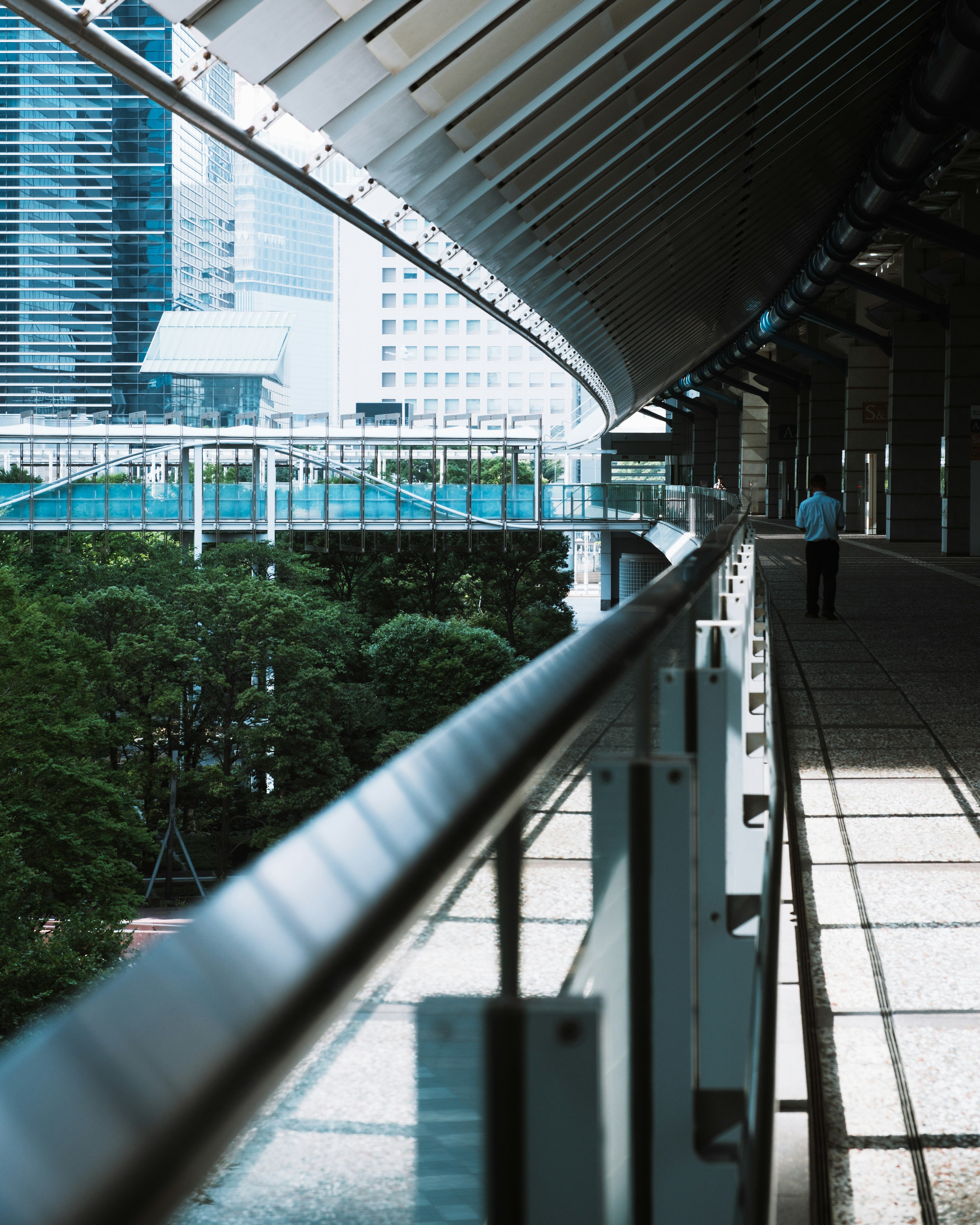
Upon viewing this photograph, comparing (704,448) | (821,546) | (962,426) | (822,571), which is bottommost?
(822,571)

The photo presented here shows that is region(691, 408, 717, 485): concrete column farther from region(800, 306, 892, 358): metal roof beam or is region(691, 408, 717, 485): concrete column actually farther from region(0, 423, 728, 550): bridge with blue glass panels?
region(800, 306, 892, 358): metal roof beam

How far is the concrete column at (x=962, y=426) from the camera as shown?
80.0ft

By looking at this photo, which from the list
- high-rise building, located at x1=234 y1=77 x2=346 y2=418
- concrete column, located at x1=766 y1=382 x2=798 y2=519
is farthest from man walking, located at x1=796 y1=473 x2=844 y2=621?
high-rise building, located at x1=234 y1=77 x2=346 y2=418

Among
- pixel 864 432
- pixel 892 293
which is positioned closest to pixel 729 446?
pixel 864 432

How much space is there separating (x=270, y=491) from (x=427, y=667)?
9.43 metres

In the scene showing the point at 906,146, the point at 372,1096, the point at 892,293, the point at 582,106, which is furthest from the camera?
the point at 892,293

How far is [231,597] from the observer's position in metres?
54.4

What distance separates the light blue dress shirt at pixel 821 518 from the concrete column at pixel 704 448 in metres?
62.7

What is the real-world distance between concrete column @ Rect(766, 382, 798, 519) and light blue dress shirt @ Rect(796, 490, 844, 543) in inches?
1479

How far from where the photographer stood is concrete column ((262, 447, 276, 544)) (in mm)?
58062

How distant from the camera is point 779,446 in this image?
175ft

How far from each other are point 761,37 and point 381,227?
150 inches

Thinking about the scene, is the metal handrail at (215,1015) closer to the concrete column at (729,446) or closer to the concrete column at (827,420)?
the concrete column at (827,420)

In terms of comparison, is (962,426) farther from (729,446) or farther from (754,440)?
(729,446)
